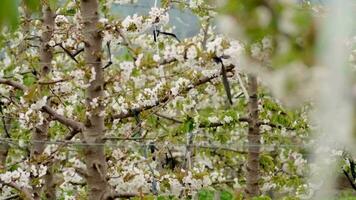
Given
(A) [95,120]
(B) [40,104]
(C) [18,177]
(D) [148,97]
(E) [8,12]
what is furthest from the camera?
(C) [18,177]

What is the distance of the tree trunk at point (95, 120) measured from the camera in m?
3.24

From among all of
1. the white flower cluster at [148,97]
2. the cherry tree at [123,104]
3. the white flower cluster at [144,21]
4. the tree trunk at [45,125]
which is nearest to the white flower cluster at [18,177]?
the cherry tree at [123,104]

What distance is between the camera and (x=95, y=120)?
330cm

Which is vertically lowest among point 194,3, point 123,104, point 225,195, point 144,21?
point 225,195

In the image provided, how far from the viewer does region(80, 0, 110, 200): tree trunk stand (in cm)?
324

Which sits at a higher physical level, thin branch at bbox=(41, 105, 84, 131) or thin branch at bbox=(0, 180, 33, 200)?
thin branch at bbox=(41, 105, 84, 131)

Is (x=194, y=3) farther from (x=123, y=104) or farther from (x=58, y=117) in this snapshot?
(x=58, y=117)

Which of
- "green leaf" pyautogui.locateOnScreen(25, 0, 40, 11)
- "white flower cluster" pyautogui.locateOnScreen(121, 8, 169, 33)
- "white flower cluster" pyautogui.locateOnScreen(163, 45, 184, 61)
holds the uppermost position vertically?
"white flower cluster" pyautogui.locateOnScreen(121, 8, 169, 33)

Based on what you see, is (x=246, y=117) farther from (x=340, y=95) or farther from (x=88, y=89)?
(x=340, y=95)

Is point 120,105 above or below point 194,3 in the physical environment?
below

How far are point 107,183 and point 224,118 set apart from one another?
101cm

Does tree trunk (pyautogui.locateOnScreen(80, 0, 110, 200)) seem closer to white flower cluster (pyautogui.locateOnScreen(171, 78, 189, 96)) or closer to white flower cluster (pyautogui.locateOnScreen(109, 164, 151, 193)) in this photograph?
white flower cluster (pyautogui.locateOnScreen(109, 164, 151, 193))

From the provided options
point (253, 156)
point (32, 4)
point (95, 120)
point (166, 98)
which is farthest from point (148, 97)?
point (32, 4)

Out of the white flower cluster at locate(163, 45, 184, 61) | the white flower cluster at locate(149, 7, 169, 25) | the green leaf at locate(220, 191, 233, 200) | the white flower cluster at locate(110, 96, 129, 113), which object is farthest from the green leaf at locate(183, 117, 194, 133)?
the green leaf at locate(220, 191, 233, 200)
